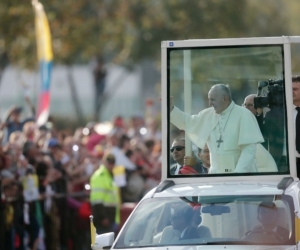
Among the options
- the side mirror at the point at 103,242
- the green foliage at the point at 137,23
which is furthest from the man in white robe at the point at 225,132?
the green foliage at the point at 137,23

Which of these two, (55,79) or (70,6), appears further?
(55,79)

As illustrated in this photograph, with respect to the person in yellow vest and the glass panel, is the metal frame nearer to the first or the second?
the glass panel

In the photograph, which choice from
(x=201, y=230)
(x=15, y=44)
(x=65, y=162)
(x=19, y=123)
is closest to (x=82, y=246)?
(x=65, y=162)

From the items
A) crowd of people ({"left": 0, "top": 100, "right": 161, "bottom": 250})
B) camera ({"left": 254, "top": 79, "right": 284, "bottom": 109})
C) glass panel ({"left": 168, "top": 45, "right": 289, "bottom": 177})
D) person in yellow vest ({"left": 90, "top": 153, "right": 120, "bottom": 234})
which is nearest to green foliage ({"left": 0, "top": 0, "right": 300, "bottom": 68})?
crowd of people ({"left": 0, "top": 100, "right": 161, "bottom": 250})

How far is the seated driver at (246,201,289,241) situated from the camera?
8648 millimetres

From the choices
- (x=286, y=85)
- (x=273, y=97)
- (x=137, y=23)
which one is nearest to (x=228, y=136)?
(x=273, y=97)

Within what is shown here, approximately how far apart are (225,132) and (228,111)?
0.73 ft

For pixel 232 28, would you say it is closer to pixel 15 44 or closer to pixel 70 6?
pixel 70 6

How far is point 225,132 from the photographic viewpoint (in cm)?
1029

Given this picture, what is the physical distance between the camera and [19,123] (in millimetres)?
18656

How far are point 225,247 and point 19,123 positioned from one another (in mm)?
10852

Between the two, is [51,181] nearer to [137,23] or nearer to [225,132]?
[225,132]

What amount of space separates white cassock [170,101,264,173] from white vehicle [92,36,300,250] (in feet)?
0.19

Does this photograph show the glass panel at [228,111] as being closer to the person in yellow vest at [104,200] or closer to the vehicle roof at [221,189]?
the vehicle roof at [221,189]
